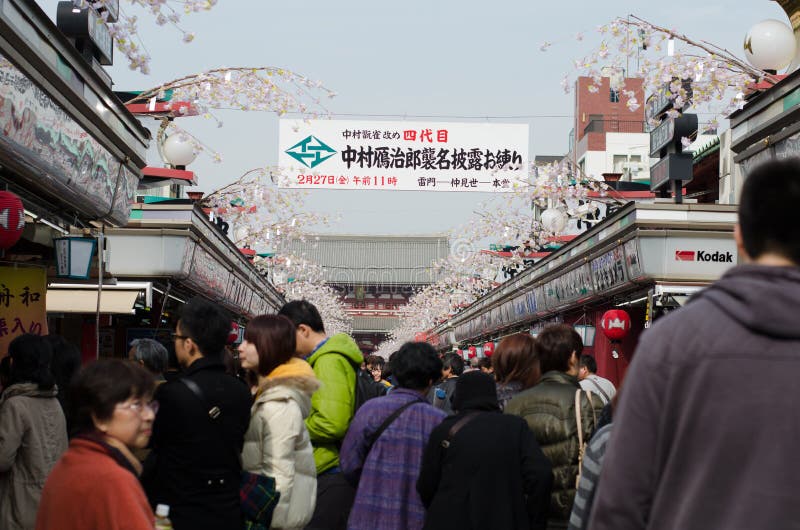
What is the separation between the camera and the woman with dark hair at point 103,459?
332 centimetres

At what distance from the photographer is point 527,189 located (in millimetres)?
24688

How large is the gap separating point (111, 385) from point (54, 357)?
9.99 ft

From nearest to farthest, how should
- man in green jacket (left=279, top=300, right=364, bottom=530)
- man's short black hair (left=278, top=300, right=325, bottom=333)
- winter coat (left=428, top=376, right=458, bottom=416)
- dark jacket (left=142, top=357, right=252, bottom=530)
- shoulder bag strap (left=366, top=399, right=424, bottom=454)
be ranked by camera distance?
dark jacket (left=142, top=357, right=252, bottom=530) → shoulder bag strap (left=366, top=399, right=424, bottom=454) → man in green jacket (left=279, top=300, right=364, bottom=530) → man's short black hair (left=278, top=300, right=325, bottom=333) → winter coat (left=428, top=376, right=458, bottom=416)

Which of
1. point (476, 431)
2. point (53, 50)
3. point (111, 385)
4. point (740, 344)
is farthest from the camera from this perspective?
point (53, 50)

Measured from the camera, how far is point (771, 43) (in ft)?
41.8

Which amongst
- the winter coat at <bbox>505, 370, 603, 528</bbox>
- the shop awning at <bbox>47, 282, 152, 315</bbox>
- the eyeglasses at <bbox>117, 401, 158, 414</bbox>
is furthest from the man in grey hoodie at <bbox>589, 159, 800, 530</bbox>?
the shop awning at <bbox>47, 282, 152, 315</bbox>

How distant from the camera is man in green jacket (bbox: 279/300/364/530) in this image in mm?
6422

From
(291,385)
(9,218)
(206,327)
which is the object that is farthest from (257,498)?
(9,218)

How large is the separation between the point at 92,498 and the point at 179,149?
49.4 feet

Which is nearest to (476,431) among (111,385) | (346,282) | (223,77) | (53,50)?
(111,385)

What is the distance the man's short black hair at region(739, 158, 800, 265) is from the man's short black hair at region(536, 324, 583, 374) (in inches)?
153

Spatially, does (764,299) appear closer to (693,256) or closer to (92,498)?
(92,498)

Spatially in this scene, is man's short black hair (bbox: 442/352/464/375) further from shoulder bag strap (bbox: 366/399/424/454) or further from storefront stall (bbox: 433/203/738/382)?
shoulder bag strap (bbox: 366/399/424/454)

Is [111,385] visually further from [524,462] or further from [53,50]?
[53,50]
